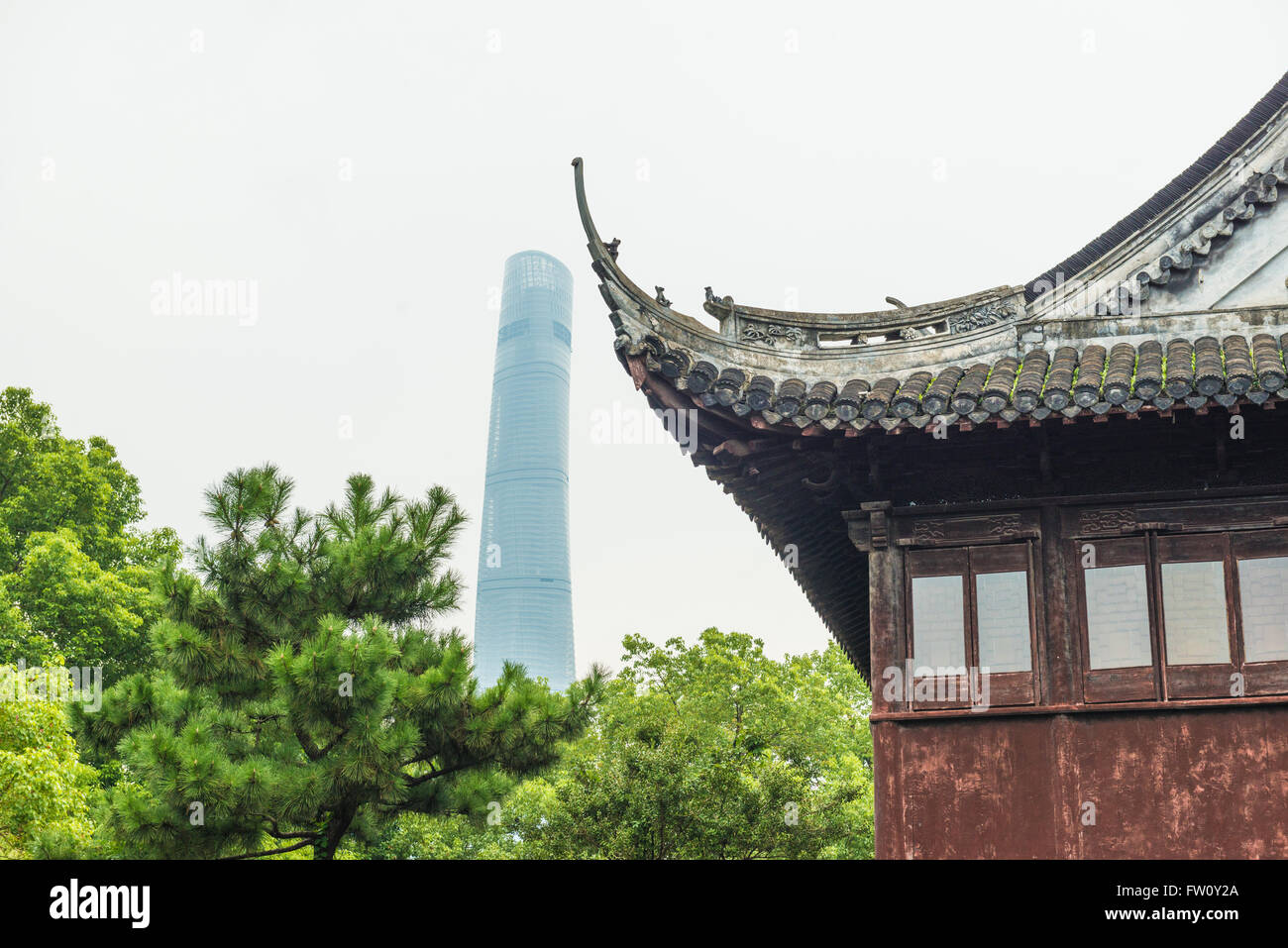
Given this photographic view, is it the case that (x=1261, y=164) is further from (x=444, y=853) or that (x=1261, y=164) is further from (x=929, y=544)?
(x=444, y=853)

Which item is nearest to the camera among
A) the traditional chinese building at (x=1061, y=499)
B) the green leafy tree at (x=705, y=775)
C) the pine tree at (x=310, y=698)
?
the traditional chinese building at (x=1061, y=499)

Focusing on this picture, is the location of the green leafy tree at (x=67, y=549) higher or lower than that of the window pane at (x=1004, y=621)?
higher

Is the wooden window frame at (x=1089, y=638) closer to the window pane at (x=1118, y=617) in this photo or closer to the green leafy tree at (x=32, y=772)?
the window pane at (x=1118, y=617)

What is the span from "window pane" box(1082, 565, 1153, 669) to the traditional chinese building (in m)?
0.01

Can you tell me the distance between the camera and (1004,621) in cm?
848

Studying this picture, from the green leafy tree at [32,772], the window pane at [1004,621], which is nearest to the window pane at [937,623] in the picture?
the window pane at [1004,621]

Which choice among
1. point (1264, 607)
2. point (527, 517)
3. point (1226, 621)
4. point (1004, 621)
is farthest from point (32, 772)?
point (527, 517)

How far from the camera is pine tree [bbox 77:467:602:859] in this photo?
480 inches

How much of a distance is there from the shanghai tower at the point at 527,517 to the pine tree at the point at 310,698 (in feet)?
452

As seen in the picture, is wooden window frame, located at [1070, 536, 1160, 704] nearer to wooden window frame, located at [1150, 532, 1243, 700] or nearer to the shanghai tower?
wooden window frame, located at [1150, 532, 1243, 700]

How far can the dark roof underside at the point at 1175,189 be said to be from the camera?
9.25 metres

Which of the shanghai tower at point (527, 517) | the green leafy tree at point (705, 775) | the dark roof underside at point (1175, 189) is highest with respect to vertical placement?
the shanghai tower at point (527, 517)
